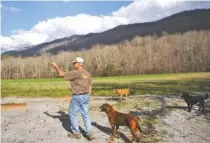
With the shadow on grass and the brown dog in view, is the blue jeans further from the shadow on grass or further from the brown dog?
the shadow on grass

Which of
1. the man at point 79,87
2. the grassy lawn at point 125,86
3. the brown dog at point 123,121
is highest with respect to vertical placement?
the man at point 79,87

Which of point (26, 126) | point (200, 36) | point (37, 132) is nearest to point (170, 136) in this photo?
point (37, 132)

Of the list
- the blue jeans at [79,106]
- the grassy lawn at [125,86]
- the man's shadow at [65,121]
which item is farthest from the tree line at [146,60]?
the blue jeans at [79,106]

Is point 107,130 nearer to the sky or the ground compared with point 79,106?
nearer to the ground

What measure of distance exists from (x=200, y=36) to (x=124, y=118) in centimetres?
13154

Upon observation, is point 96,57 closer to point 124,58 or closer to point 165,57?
point 124,58

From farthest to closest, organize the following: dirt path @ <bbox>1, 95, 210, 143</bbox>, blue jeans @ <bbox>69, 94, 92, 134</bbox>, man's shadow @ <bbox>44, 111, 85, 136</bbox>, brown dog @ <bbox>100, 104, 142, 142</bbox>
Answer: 1. man's shadow @ <bbox>44, 111, 85, 136</bbox>
2. dirt path @ <bbox>1, 95, 210, 143</bbox>
3. blue jeans @ <bbox>69, 94, 92, 134</bbox>
4. brown dog @ <bbox>100, 104, 142, 142</bbox>

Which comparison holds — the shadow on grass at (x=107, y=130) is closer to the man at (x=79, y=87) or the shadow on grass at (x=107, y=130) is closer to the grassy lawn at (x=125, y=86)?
the man at (x=79, y=87)

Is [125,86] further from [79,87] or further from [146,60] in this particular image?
[146,60]

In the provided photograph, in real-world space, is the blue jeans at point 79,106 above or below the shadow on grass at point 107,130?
above

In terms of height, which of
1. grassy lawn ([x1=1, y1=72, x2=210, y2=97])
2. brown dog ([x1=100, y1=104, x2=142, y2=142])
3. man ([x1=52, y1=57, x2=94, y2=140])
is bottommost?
grassy lawn ([x1=1, y1=72, x2=210, y2=97])

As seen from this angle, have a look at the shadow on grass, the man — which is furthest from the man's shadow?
the man

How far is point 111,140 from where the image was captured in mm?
11695

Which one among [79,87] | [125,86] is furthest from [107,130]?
[125,86]
